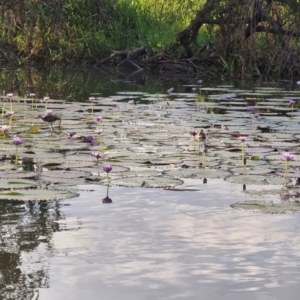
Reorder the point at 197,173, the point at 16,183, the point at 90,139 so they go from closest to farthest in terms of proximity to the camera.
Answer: the point at 16,183 < the point at 197,173 < the point at 90,139

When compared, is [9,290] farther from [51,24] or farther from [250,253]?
[51,24]

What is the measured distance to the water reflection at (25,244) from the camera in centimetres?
178

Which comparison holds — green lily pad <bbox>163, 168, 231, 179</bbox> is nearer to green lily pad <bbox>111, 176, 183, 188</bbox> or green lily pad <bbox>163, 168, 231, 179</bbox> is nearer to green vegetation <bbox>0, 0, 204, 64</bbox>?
green lily pad <bbox>111, 176, 183, 188</bbox>

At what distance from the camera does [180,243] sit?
7.00ft

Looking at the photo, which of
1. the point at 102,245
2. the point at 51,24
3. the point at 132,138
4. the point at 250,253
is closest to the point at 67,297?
the point at 102,245

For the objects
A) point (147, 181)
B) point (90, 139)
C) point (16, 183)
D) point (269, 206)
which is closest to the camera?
point (269, 206)

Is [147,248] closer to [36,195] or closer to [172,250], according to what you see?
[172,250]

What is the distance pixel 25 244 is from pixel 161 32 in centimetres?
918

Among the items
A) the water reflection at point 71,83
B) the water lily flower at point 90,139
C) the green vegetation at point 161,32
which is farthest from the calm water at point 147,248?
the green vegetation at point 161,32

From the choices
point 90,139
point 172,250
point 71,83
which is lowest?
point 172,250

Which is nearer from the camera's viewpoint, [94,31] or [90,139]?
[90,139]

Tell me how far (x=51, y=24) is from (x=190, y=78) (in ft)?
6.91

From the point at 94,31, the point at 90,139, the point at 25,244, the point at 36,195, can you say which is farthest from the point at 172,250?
the point at 94,31

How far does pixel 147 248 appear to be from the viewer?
6.82 ft
